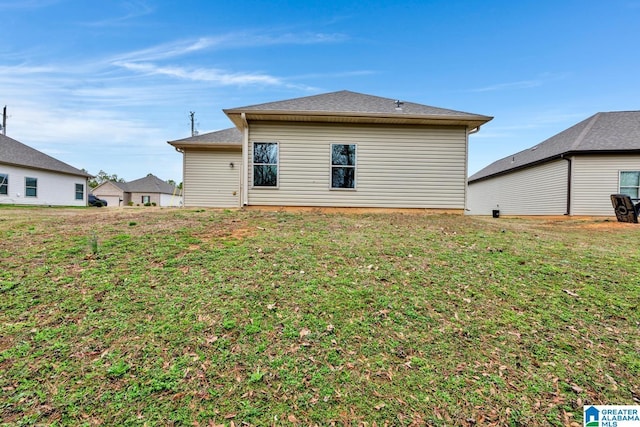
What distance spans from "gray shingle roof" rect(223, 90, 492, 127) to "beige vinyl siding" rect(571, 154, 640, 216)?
7682mm

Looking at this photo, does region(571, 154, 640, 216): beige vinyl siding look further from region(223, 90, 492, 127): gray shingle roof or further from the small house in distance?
the small house in distance

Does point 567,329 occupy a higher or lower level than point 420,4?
lower

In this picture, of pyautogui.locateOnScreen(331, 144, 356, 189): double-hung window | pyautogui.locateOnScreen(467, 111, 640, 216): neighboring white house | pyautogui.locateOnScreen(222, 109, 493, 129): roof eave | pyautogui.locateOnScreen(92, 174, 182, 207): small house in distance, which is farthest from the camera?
pyautogui.locateOnScreen(92, 174, 182, 207): small house in distance

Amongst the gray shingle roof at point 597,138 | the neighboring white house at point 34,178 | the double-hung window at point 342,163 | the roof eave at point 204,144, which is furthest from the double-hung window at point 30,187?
the gray shingle roof at point 597,138

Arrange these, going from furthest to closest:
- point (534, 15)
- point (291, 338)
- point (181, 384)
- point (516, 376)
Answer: point (534, 15), point (291, 338), point (516, 376), point (181, 384)

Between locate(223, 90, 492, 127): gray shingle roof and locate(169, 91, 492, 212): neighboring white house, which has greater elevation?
locate(223, 90, 492, 127): gray shingle roof

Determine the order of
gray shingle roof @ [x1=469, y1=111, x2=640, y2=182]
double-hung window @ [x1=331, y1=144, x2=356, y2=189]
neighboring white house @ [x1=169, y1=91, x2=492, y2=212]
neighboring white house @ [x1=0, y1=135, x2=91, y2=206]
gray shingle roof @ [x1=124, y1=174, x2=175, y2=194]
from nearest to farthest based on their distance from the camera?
neighboring white house @ [x1=169, y1=91, x2=492, y2=212]
double-hung window @ [x1=331, y1=144, x2=356, y2=189]
gray shingle roof @ [x1=469, y1=111, x2=640, y2=182]
neighboring white house @ [x1=0, y1=135, x2=91, y2=206]
gray shingle roof @ [x1=124, y1=174, x2=175, y2=194]

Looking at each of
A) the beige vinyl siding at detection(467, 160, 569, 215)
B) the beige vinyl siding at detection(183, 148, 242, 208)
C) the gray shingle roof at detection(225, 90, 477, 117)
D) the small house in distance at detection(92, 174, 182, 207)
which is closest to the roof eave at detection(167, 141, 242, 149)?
the beige vinyl siding at detection(183, 148, 242, 208)

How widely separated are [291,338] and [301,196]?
7593 mm

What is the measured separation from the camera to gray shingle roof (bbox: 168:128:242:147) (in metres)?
12.9

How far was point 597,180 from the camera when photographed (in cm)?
1313

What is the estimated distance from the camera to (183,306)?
3.21 m

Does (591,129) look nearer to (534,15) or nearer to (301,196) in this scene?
(534,15)

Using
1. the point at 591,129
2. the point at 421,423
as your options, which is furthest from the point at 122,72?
the point at 591,129
